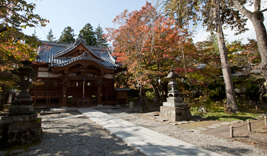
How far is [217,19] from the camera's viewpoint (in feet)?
18.9

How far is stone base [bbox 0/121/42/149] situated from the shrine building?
691cm

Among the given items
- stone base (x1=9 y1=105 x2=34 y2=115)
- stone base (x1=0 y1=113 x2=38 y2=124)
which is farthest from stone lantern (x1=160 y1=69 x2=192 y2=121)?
stone base (x1=9 y1=105 x2=34 y2=115)

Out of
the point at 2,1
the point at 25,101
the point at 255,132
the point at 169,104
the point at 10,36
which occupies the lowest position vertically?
the point at 255,132

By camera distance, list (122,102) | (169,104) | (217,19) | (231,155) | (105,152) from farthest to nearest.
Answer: (122,102), (169,104), (217,19), (105,152), (231,155)

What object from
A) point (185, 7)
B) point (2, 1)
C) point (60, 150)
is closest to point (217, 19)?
point (185, 7)

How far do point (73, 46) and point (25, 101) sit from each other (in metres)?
10.6

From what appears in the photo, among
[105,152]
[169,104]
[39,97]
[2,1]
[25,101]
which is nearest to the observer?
[105,152]

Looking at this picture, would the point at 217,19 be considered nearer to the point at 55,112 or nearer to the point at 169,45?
the point at 169,45

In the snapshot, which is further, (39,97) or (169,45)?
(39,97)

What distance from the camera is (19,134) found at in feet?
13.9

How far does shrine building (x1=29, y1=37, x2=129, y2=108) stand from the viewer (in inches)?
452

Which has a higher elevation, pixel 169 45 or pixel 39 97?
pixel 169 45

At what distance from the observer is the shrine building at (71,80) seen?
37.7 ft

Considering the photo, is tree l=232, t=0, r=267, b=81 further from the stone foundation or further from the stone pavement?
the stone foundation
